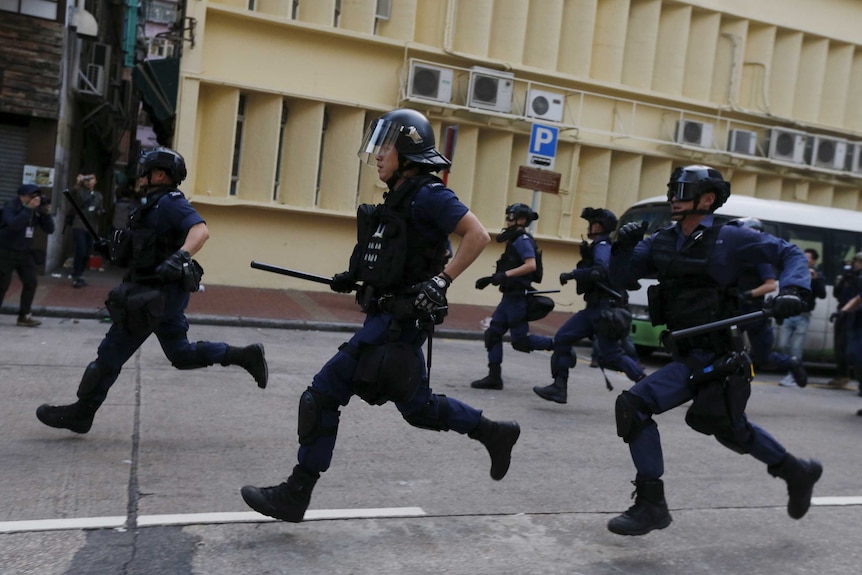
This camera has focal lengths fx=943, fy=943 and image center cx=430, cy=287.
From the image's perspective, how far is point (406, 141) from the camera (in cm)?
427

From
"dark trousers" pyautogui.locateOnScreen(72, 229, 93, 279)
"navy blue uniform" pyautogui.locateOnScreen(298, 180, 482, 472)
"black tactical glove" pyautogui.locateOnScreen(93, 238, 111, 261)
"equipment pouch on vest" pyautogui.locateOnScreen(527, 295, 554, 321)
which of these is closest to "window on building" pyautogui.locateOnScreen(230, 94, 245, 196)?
"dark trousers" pyautogui.locateOnScreen(72, 229, 93, 279)

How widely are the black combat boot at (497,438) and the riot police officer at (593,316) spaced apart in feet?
12.0

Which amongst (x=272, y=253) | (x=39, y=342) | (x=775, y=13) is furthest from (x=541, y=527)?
(x=775, y=13)

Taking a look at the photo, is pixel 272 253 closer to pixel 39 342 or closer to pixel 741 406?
pixel 39 342

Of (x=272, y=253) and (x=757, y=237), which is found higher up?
(x=757, y=237)

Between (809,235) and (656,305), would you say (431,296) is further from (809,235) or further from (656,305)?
(809,235)

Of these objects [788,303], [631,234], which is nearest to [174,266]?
[631,234]

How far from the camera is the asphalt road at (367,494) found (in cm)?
387

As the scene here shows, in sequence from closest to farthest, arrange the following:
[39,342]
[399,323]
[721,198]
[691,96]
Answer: [399,323] → [721,198] → [39,342] → [691,96]

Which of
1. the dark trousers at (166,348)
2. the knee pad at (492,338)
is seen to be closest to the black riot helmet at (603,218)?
the knee pad at (492,338)

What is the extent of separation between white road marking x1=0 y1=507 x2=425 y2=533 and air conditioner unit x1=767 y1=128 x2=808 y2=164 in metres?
18.3

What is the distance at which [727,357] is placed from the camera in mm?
4531

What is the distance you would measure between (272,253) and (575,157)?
6.51 meters

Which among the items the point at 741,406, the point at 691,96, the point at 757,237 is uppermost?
the point at 691,96
